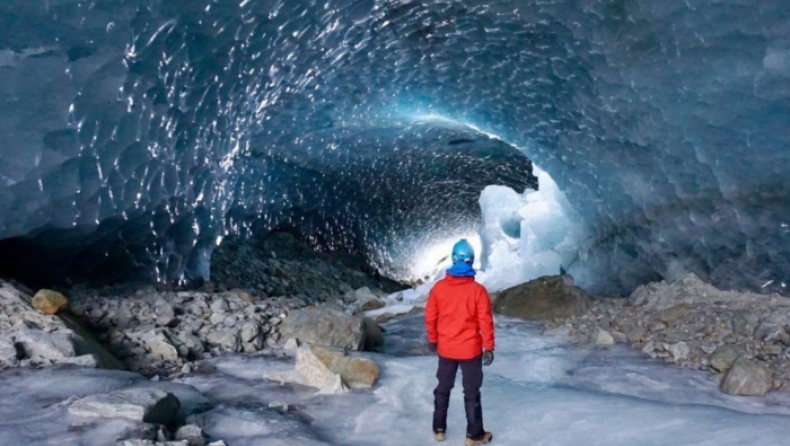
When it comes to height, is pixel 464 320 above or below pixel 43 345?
above

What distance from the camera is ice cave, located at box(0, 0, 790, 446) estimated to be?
324 cm

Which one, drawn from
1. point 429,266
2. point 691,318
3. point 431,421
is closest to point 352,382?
point 431,421

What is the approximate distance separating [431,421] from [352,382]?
68 cm

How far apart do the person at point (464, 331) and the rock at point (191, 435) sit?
1.01 m

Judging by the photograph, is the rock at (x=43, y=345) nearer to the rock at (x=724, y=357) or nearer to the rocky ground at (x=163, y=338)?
the rocky ground at (x=163, y=338)

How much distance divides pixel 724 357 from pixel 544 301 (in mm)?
2420

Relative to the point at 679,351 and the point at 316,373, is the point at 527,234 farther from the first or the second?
the point at 316,373

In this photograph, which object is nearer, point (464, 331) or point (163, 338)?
point (464, 331)

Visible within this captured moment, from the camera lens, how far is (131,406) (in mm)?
2701

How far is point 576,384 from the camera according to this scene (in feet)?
13.0

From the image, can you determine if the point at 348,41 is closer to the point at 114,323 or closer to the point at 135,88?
the point at 135,88

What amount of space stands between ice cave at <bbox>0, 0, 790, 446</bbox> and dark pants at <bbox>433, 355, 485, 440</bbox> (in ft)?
0.59

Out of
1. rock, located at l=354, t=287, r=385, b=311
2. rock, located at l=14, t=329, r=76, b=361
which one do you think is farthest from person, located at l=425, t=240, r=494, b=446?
rock, located at l=354, t=287, r=385, b=311

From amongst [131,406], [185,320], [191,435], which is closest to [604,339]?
[185,320]
